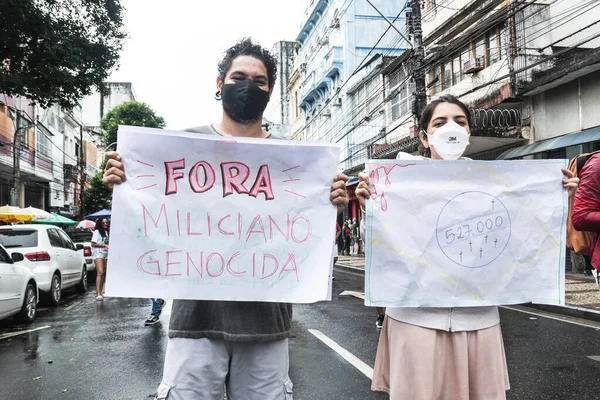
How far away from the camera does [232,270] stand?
2.21 meters

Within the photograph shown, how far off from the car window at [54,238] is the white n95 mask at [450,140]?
9651mm

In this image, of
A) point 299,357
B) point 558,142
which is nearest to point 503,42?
point 558,142

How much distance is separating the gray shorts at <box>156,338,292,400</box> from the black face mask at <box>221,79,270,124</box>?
96 cm

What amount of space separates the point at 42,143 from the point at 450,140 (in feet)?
115

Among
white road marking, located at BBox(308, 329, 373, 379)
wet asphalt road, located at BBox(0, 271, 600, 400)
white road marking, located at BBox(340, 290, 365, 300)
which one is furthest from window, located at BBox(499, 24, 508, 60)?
white road marking, located at BBox(308, 329, 373, 379)

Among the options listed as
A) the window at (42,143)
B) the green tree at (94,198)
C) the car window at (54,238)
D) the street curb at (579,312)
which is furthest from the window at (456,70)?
the green tree at (94,198)

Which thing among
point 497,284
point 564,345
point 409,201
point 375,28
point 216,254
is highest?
point 375,28

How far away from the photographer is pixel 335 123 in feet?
124

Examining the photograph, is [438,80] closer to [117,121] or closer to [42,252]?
[42,252]

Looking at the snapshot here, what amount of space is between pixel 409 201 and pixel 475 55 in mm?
16898

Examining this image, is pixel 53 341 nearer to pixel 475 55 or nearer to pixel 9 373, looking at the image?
Result: pixel 9 373

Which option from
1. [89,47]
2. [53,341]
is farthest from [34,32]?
[53,341]

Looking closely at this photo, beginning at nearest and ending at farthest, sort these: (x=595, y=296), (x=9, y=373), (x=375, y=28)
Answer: (x=9, y=373) → (x=595, y=296) → (x=375, y=28)

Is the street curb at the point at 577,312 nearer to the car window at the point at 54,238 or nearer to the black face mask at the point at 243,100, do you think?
the black face mask at the point at 243,100
